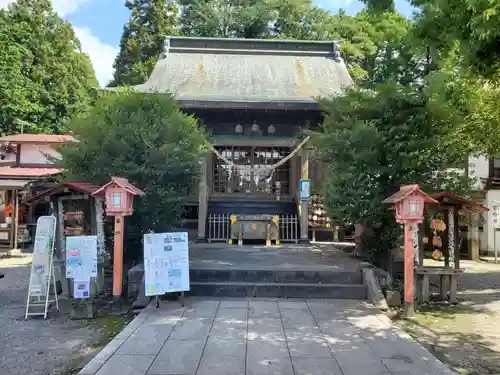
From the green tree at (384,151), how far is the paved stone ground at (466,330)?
205 cm

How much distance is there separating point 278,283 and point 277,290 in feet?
0.61

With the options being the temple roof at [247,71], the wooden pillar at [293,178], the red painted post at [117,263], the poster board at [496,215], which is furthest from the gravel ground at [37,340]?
the poster board at [496,215]

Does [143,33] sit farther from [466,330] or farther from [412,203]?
[466,330]

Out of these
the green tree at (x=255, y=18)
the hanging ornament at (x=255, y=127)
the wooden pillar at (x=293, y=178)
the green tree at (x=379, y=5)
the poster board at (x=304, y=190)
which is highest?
the green tree at (x=255, y=18)

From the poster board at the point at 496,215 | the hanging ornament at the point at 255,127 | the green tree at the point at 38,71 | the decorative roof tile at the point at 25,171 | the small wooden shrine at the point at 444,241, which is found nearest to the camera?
the small wooden shrine at the point at 444,241

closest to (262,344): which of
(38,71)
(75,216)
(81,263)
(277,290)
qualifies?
(277,290)

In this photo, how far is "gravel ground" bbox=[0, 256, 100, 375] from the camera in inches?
202

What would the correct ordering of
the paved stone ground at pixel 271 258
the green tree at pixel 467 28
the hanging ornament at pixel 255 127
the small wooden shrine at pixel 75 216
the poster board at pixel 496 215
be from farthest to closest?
the poster board at pixel 496 215 < the hanging ornament at pixel 255 127 < the paved stone ground at pixel 271 258 < the small wooden shrine at pixel 75 216 < the green tree at pixel 467 28

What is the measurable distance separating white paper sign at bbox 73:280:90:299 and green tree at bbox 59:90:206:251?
228cm

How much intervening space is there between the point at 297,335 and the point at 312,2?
26960 millimetres

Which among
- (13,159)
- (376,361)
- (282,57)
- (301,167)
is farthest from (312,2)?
(376,361)

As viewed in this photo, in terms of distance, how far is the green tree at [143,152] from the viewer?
29.6ft

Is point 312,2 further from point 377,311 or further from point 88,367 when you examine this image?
point 88,367

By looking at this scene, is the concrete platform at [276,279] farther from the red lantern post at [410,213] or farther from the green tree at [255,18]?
the green tree at [255,18]
